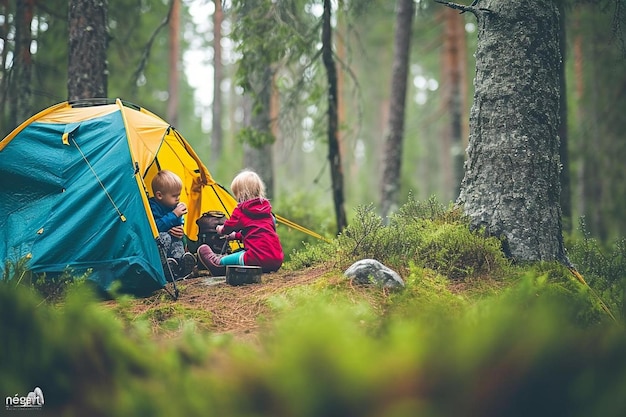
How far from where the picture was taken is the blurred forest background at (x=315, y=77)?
26.6 ft

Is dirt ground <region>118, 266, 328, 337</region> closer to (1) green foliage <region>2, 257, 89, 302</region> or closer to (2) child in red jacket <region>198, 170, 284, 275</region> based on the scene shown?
(2) child in red jacket <region>198, 170, 284, 275</region>

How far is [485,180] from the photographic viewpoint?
199 inches

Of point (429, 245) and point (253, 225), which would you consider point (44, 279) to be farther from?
point (429, 245)

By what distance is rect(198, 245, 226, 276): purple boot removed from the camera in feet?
19.9

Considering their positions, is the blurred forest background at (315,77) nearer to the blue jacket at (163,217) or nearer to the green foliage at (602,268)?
the green foliage at (602,268)

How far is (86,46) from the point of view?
6934 mm

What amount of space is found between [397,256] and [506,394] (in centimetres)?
319

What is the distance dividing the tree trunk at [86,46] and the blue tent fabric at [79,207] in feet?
5.30

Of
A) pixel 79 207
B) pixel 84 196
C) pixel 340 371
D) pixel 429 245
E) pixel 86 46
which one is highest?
pixel 86 46

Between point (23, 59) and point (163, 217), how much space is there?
4.67m

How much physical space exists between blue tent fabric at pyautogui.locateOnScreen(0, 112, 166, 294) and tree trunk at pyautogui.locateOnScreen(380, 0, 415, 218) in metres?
6.32

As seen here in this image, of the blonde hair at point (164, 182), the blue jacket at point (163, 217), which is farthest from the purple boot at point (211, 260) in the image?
the blonde hair at point (164, 182)

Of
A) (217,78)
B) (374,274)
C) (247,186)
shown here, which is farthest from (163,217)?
(217,78)

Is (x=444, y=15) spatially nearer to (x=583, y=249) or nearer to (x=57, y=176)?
(x=583, y=249)
